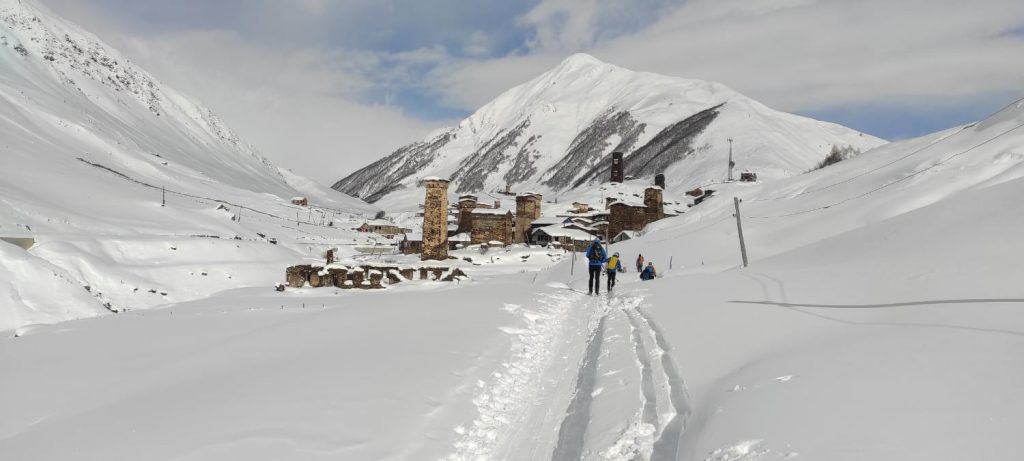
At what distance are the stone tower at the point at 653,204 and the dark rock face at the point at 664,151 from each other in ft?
264

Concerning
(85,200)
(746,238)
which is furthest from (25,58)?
(746,238)

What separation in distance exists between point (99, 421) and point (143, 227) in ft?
78.1

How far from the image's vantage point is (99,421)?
4.28 metres

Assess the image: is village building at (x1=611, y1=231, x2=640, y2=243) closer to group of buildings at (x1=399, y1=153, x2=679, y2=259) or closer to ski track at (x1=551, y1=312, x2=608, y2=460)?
group of buildings at (x1=399, y1=153, x2=679, y2=259)

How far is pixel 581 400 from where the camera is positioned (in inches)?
215

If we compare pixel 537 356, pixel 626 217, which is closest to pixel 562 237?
pixel 626 217

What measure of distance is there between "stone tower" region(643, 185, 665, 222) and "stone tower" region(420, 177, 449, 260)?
2746 centimetres

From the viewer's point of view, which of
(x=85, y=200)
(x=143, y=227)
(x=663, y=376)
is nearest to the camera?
(x=663, y=376)

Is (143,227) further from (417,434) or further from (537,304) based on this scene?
(417,434)

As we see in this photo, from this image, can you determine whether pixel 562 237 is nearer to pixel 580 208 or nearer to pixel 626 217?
pixel 626 217

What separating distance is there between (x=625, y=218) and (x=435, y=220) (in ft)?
88.5

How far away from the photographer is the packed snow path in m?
4.34

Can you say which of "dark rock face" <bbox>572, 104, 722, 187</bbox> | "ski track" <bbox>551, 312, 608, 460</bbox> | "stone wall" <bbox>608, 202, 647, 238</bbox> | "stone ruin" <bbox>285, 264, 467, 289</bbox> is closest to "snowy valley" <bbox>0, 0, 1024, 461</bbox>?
"ski track" <bbox>551, 312, 608, 460</bbox>

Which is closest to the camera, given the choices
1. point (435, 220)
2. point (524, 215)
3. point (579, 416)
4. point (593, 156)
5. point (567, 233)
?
point (579, 416)
